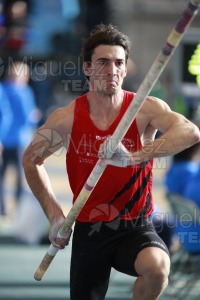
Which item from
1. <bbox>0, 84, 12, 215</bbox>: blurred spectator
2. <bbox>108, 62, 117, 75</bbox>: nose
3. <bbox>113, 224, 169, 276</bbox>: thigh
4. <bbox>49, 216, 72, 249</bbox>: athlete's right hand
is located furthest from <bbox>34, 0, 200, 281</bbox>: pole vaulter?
<bbox>0, 84, 12, 215</bbox>: blurred spectator

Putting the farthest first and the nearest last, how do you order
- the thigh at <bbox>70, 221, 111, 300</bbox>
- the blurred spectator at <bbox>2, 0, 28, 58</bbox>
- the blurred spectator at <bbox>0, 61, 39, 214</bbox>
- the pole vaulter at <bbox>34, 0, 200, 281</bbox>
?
the blurred spectator at <bbox>2, 0, 28, 58</bbox>
the blurred spectator at <bbox>0, 61, 39, 214</bbox>
the thigh at <bbox>70, 221, 111, 300</bbox>
the pole vaulter at <bbox>34, 0, 200, 281</bbox>

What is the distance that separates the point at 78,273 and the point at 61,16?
Answer: 15.8 metres

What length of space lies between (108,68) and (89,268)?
116 cm

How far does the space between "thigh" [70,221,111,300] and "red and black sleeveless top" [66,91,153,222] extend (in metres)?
0.14

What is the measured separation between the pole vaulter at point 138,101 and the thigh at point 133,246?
0.33 m

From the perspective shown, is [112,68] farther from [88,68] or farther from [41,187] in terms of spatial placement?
[41,187]

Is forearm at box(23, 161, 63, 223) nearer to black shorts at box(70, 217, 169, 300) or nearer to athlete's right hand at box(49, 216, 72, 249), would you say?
athlete's right hand at box(49, 216, 72, 249)

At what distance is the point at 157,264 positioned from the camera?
5652 millimetres

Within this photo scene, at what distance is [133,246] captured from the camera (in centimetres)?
588

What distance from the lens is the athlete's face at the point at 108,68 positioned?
5844 mm

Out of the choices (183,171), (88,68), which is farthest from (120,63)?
(183,171)

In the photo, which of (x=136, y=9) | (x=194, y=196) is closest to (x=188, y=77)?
(x=194, y=196)

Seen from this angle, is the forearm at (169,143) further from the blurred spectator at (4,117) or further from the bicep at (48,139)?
the blurred spectator at (4,117)

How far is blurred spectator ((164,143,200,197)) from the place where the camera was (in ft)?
30.1
